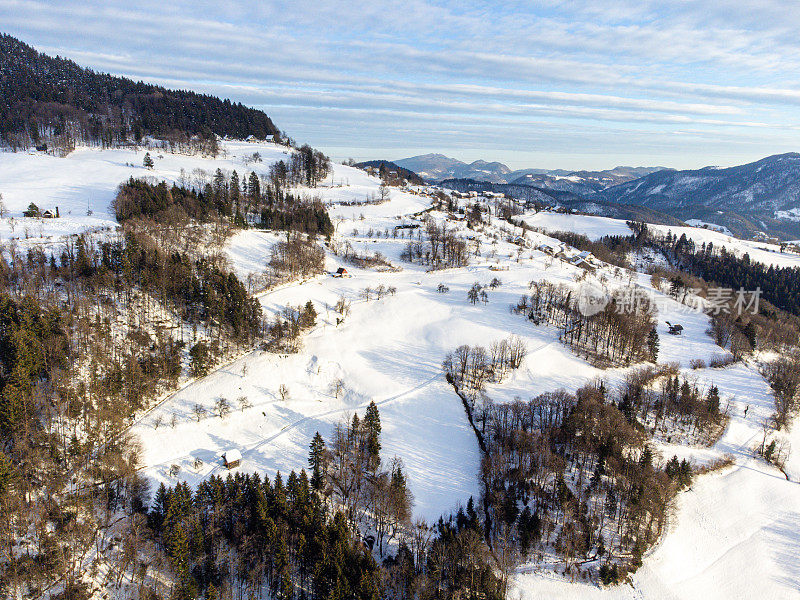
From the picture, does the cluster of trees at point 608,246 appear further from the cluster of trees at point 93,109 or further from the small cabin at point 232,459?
the cluster of trees at point 93,109

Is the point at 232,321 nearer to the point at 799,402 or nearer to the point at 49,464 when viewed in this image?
the point at 49,464

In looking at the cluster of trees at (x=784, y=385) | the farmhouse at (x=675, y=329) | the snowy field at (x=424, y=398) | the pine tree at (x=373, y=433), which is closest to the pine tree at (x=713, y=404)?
the snowy field at (x=424, y=398)

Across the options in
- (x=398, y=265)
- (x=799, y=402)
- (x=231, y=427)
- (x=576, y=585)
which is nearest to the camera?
(x=576, y=585)

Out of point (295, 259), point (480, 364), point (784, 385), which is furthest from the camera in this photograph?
point (295, 259)

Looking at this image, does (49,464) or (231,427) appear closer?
(49,464)

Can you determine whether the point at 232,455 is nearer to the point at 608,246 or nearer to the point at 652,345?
the point at 652,345

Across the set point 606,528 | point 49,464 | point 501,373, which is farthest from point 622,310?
point 49,464

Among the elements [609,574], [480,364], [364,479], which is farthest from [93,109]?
[609,574]

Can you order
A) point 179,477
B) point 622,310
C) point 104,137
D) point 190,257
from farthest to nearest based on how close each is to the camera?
point 104,137 < point 622,310 < point 190,257 < point 179,477
